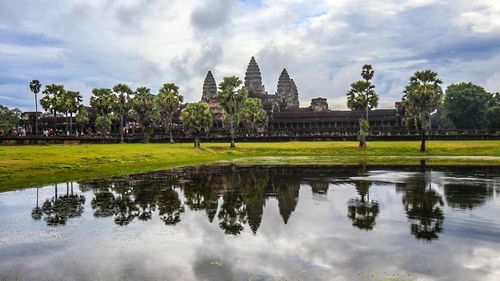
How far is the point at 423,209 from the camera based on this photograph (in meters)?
19.9

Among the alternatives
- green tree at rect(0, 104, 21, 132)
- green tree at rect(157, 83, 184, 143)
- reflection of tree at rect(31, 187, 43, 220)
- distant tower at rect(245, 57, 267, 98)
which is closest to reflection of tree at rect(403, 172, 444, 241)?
reflection of tree at rect(31, 187, 43, 220)

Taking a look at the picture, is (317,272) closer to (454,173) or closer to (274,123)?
(454,173)

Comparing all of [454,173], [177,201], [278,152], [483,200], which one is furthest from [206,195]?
[278,152]

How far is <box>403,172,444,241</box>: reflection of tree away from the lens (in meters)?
15.7

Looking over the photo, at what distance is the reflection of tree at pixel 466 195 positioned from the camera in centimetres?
2098

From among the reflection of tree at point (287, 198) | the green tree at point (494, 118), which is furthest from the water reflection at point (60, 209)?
the green tree at point (494, 118)

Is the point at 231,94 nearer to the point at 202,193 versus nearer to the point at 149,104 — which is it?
the point at 149,104

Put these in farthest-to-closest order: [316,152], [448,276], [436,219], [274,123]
A: [274,123], [316,152], [436,219], [448,276]

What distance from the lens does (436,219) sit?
17688mm

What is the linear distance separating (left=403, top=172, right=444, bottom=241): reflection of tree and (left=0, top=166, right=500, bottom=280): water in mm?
46

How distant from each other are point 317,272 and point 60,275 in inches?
242

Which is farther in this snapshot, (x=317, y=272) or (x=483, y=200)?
(x=483, y=200)

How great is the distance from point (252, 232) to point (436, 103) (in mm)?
69594

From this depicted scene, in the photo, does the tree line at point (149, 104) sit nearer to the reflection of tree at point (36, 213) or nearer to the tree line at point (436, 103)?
the tree line at point (436, 103)
